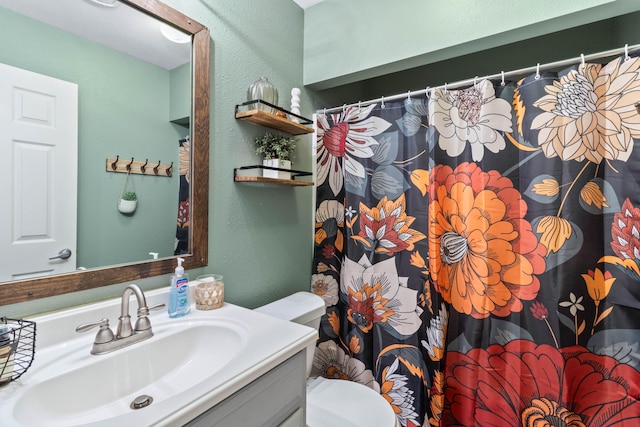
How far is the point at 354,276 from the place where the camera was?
1634 millimetres

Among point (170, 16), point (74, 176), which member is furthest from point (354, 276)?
point (170, 16)

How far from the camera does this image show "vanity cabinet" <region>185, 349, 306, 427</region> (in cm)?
65

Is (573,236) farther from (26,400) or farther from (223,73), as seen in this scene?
(26,400)

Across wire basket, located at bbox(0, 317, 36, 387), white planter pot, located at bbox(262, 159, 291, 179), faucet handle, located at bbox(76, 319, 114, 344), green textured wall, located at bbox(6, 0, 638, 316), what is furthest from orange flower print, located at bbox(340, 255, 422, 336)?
wire basket, located at bbox(0, 317, 36, 387)

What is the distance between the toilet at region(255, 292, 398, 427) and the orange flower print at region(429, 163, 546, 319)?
577mm

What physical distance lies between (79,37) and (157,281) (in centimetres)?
82

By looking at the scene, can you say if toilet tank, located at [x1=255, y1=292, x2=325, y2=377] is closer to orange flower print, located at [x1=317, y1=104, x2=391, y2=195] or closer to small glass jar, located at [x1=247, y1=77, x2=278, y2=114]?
orange flower print, located at [x1=317, y1=104, x2=391, y2=195]

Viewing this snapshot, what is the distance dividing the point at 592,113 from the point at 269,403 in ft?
4.98

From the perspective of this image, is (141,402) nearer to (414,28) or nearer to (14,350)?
(14,350)

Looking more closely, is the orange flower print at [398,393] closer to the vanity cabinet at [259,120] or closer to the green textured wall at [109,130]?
the vanity cabinet at [259,120]

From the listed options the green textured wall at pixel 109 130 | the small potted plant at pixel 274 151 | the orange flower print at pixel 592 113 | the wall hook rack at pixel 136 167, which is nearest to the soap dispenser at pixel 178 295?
the green textured wall at pixel 109 130

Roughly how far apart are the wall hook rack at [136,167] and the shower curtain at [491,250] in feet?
2.93

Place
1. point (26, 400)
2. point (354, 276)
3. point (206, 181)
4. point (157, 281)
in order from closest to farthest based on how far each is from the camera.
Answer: point (26, 400), point (157, 281), point (206, 181), point (354, 276)

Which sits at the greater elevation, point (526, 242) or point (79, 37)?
point (79, 37)
